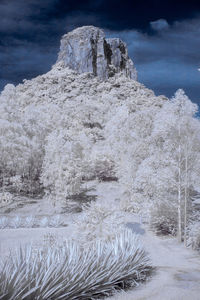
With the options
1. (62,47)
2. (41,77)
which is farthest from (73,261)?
(62,47)

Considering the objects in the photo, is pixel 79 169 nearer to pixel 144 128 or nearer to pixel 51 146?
pixel 51 146

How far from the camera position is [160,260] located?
8031mm

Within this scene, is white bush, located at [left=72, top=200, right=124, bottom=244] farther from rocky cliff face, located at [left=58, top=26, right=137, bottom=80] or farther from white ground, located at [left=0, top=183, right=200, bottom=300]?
rocky cliff face, located at [left=58, top=26, right=137, bottom=80]

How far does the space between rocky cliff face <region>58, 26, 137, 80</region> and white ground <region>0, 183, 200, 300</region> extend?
48.2m

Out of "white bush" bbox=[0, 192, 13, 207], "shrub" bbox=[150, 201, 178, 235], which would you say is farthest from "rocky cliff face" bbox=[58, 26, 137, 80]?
"shrub" bbox=[150, 201, 178, 235]

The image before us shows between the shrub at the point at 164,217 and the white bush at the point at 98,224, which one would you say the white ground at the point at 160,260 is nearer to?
the shrub at the point at 164,217

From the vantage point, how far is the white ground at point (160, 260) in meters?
3.42

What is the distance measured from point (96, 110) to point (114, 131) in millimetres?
14968

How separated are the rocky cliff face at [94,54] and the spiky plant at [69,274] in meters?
62.1

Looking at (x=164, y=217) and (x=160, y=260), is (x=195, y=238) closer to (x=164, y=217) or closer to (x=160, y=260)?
(x=160, y=260)

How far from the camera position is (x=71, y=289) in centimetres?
307

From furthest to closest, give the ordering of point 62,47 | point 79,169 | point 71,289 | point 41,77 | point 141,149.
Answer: point 62,47 < point 41,77 < point 79,169 < point 141,149 < point 71,289

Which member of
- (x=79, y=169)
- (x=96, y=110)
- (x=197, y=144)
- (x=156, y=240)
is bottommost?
(x=156, y=240)

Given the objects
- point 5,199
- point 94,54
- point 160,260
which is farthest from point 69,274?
point 94,54
